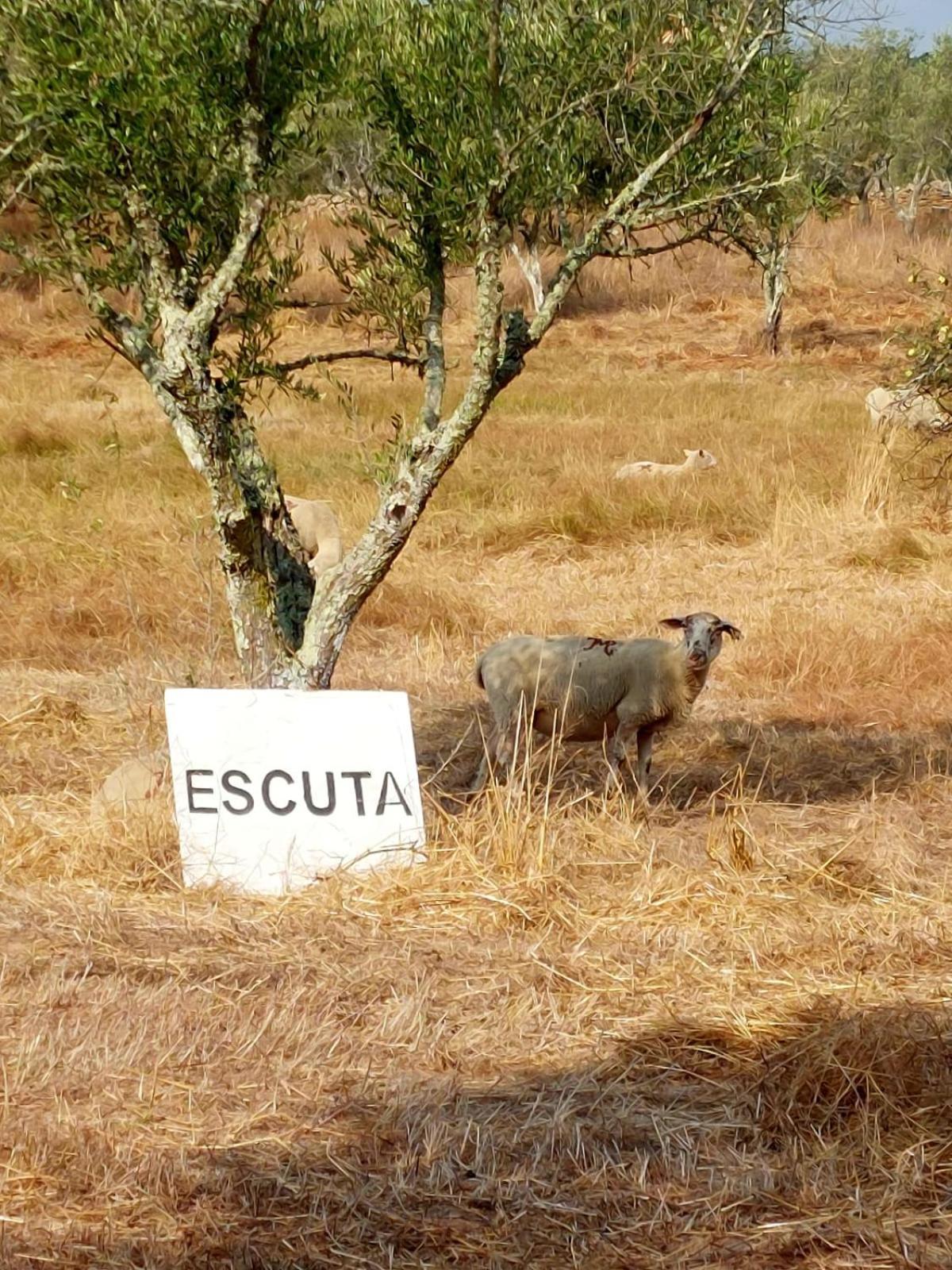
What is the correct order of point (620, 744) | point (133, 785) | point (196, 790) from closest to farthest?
point (196, 790), point (133, 785), point (620, 744)

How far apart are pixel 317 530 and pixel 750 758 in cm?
500

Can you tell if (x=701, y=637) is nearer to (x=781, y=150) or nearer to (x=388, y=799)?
(x=388, y=799)

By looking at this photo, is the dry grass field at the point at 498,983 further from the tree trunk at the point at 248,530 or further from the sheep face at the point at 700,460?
the sheep face at the point at 700,460

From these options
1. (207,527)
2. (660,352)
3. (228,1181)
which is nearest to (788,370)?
(660,352)

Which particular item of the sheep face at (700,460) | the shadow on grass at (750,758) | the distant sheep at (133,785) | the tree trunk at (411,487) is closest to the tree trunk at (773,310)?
the sheep face at (700,460)

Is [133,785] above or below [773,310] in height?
above

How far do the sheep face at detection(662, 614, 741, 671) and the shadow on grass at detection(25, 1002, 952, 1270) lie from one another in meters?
2.64

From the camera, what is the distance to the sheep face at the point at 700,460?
15.7m

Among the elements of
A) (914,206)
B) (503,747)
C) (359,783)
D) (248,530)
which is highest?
→ (248,530)

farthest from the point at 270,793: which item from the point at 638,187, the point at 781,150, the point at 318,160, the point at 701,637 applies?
the point at 781,150

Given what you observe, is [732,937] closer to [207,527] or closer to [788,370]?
[207,527]

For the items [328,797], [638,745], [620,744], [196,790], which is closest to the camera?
[196,790]

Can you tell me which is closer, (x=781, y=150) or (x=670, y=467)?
(x=781, y=150)

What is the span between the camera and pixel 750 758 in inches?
295
